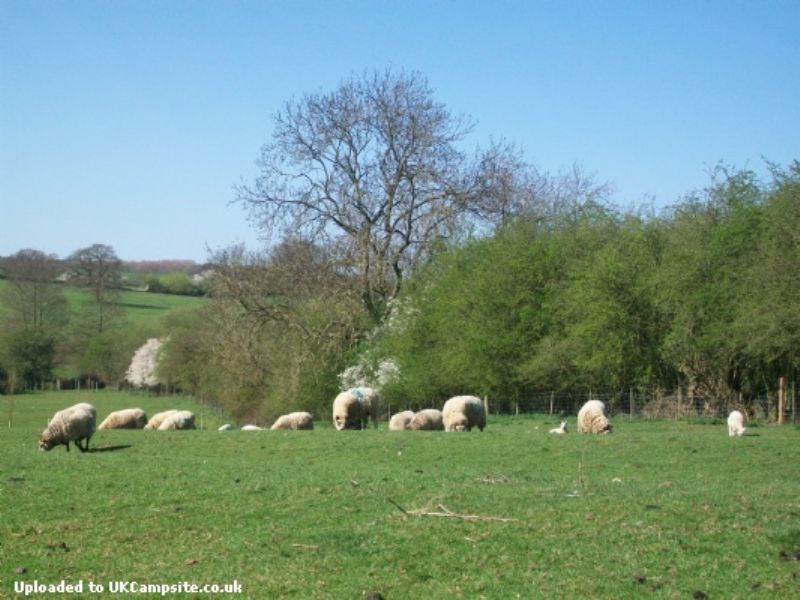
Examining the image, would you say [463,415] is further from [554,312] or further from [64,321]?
[64,321]

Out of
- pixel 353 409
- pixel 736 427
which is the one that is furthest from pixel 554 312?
pixel 736 427

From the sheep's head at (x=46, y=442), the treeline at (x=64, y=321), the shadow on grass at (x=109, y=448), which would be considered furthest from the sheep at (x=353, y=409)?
the treeline at (x=64, y=321)

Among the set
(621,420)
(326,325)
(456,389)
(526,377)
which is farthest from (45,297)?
(621,420)

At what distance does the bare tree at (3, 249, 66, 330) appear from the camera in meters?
73.2

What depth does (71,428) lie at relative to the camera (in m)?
25.1

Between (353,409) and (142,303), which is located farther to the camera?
(142,303)

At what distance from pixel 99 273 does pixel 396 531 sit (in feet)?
265

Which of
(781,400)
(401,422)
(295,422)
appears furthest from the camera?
(295,422)

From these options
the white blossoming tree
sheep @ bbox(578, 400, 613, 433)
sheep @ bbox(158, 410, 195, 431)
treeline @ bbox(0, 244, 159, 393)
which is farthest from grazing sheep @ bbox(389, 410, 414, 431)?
the white blossoming tree

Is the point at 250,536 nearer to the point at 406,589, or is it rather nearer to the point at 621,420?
the point at 406,589

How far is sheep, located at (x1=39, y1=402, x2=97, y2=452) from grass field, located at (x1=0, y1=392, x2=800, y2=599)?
21.4 ft

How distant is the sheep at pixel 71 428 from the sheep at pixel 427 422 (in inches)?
376

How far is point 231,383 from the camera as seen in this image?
2251 inches

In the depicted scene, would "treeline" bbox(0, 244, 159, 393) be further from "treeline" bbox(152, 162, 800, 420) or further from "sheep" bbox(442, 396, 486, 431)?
"sheep" bbox(442, 396, 486, 431)
